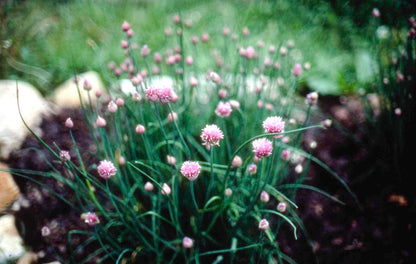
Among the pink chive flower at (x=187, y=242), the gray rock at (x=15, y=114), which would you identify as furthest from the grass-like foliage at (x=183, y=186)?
the gray rock at (x=15, y=114)

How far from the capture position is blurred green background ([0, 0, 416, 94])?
2.71 m

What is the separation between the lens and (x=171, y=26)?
3.82 m

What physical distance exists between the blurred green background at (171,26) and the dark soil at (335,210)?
67 centimetres

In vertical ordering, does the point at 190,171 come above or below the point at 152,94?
below

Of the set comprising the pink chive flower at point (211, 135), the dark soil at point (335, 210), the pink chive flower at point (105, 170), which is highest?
the pink chive flower at point (211, 135)

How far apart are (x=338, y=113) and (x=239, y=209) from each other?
4.55 feet

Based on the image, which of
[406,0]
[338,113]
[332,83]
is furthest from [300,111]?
[406,0]

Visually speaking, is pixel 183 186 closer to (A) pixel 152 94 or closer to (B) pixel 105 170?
(B) pixel 105 170

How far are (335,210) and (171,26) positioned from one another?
2763 mm

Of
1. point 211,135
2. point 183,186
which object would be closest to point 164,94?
point 211,135

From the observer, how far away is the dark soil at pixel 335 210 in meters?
1.66

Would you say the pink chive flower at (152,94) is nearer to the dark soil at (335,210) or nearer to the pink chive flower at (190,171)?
the pink chive flower at (190,171)

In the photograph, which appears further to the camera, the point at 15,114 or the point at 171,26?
the point at 171,26

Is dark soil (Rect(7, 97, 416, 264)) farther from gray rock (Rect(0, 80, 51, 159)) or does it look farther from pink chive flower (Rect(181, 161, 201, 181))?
pink chive flower (Rect(181, 161, 201, 181))
